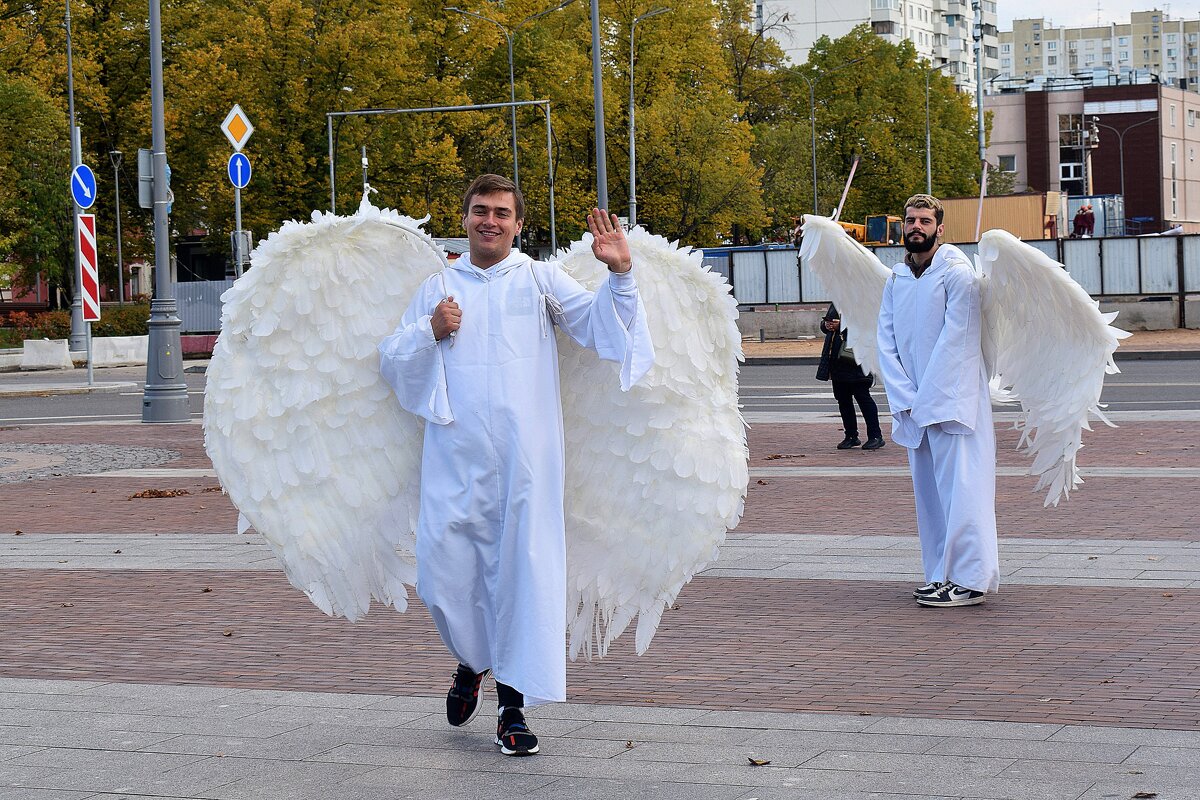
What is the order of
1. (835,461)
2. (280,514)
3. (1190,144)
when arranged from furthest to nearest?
(1190,144) → (835,461) → (280,514)

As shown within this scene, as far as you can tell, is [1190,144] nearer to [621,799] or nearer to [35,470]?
[35,470]

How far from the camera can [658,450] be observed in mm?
5480

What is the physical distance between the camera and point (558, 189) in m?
56.2

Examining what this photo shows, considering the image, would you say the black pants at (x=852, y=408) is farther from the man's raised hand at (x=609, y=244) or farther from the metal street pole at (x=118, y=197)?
the metal street pole at (x=118, y=197)

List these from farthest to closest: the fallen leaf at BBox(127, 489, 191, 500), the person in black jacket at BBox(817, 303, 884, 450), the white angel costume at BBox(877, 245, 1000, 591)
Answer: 1. the person in black jacket at BBox(817, 303, 884, 450)
2. the fallen leaf at BBox(127, 489, 191, 500)
3. the white angel costume at BBox(877, 245, 1000, 591)

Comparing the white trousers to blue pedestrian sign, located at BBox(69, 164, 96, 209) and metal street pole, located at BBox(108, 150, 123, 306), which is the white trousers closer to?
blue pedestrian sign, located at BBox(69, 164, 96, 209)

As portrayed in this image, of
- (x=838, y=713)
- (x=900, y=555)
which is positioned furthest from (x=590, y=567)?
(x=900, y=555)

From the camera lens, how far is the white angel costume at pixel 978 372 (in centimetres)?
782

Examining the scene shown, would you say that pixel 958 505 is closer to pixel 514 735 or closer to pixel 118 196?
pixel 514 735

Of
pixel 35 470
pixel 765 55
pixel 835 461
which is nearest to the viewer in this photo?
pixel 835 461

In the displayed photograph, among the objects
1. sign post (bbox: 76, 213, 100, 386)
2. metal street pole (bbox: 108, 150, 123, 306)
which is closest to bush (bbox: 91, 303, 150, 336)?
metal street pole (bbox: 108, 150, 123, 306)

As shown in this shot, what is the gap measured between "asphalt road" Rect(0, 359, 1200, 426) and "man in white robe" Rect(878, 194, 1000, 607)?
11355 millimetres

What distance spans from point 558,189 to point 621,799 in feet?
172

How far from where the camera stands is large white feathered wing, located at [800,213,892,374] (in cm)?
949
